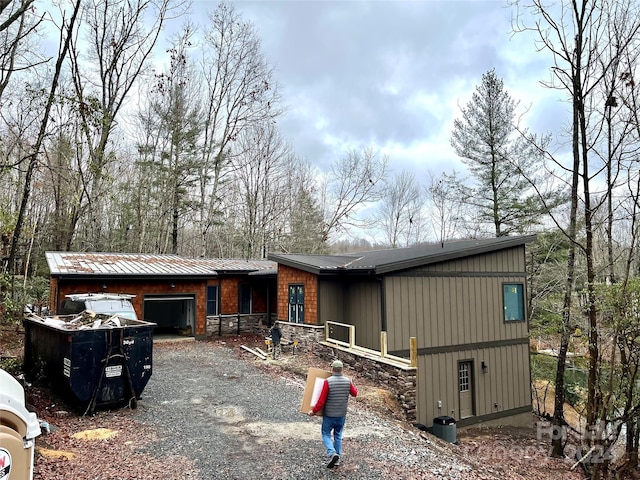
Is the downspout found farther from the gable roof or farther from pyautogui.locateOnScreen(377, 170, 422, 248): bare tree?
pyautogui.locateOnScreen(377, 170, 422, 248): bare tree

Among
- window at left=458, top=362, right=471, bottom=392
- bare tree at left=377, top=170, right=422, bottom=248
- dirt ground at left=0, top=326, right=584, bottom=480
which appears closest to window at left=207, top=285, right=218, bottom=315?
dirt ground at left=0, top=326, right=584, bottom=480

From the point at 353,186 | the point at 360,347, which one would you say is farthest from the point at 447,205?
the point at 360,347

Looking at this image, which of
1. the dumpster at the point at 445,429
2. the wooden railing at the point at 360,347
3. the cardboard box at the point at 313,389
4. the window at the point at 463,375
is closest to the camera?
the cardboard box at the point at 313,389

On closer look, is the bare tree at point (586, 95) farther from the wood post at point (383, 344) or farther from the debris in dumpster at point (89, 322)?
the debris in dumpster at point (89, 322)

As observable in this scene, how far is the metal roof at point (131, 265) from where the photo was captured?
13492 mm

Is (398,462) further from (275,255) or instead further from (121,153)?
(121,153)

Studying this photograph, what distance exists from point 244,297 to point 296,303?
443 centimetres

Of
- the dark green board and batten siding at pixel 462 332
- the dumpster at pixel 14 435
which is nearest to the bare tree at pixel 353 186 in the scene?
the dark green board and batten siding at pixel 462 332

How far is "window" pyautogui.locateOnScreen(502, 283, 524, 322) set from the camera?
12.8 m

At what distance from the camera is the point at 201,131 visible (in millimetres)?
24156

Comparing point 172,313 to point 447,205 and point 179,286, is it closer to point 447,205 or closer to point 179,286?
point 179,286

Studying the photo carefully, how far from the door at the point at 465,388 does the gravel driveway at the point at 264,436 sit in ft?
15.3

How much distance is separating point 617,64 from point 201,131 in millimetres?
20288

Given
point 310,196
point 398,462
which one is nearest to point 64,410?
point 398,462
